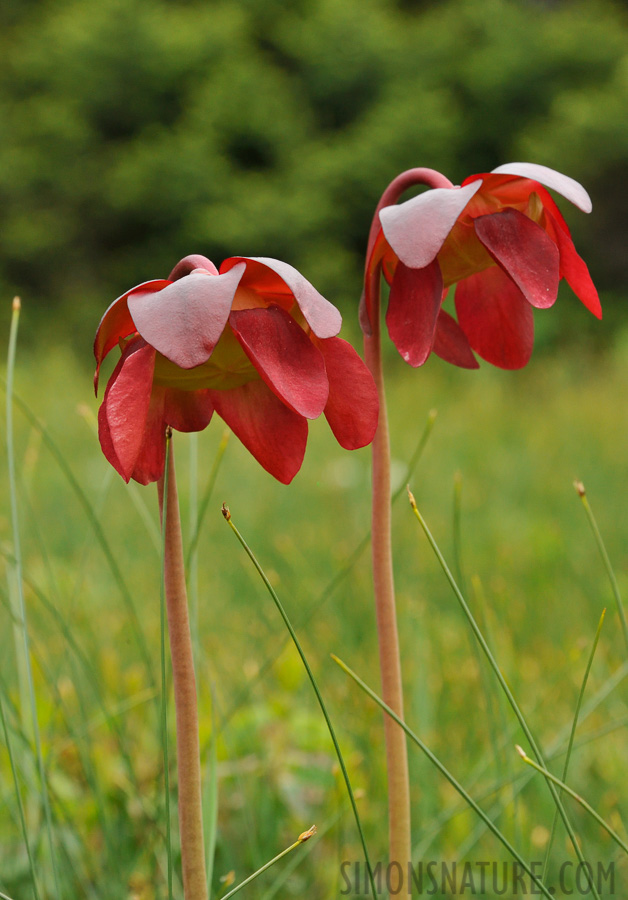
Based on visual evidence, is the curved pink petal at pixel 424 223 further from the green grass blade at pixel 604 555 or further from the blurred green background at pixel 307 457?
the blurred green background at pixel 307 457

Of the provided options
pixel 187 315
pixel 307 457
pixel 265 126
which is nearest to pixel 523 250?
pixel 187 315

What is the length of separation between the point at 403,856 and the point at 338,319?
0.66 ft

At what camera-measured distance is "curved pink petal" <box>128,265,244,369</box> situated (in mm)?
226

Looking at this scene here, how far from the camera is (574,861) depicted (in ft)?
1.74

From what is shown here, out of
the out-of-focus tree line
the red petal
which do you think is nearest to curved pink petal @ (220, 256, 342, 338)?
the red petal

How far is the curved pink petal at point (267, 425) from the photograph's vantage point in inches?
10.8

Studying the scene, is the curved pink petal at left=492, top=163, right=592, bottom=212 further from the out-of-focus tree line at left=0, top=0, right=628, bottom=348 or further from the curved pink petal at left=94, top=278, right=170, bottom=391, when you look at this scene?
the out-of-focus tree line at left=0, top=0, right=628, bottom=348

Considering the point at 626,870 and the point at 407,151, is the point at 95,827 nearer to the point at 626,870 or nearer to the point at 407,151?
the point at 626,870

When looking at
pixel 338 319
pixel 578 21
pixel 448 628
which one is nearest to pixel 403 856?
pixel 338 319

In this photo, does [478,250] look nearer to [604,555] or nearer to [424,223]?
[424,223]

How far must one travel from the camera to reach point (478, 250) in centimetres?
30

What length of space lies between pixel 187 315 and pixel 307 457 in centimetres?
180

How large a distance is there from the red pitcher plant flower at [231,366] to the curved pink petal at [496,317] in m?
0.10

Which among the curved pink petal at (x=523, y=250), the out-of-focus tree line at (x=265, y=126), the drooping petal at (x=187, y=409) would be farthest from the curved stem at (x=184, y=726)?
the out-of-focus tree line at (x=265, y=126)
